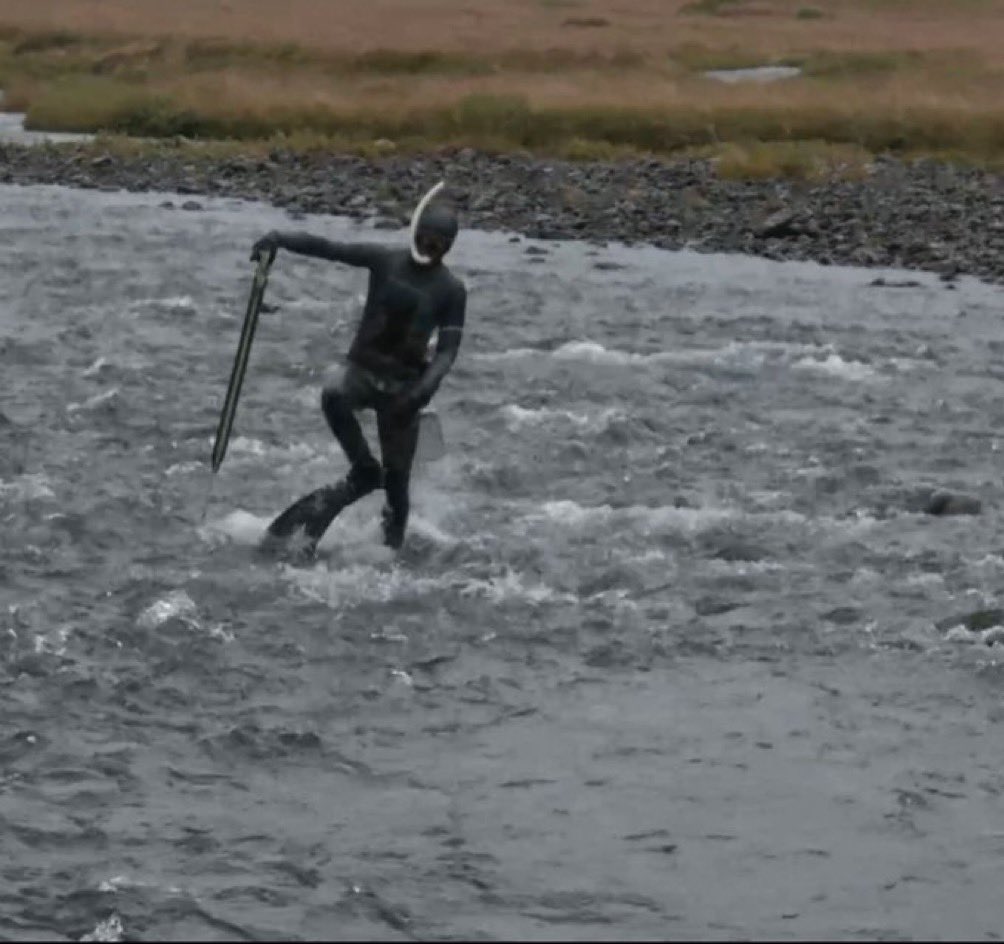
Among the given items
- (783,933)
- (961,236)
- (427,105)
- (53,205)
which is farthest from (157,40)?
(783,933)

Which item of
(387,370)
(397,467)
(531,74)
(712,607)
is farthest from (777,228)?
(531,74)

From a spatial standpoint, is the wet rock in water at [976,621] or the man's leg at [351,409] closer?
the wet rock in water at [976,621]

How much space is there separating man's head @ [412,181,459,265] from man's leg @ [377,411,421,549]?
137 centimetres

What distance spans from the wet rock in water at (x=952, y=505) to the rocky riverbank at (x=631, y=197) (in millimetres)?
16600

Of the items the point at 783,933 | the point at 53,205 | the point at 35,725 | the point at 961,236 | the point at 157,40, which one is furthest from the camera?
the point at 157,40

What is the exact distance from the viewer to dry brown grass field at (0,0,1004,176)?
55.3 meters

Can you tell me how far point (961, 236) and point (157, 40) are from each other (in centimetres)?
5220

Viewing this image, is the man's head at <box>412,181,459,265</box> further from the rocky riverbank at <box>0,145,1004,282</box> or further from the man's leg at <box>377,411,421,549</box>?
the rocky riverbank at <box>0,145,1004,282</box>

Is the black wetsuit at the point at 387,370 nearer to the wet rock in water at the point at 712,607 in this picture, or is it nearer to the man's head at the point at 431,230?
the man's head at the point at 431,230

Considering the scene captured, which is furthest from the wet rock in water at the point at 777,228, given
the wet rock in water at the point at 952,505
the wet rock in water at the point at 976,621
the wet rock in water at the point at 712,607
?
the wet rock in water at the point at 976,621

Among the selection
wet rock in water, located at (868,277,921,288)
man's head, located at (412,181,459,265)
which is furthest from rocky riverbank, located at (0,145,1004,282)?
man's head, located at (412,181,459,265)

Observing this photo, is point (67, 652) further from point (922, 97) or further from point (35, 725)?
point (922, 97)

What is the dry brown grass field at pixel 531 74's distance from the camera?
182ft

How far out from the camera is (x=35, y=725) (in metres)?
12.7
